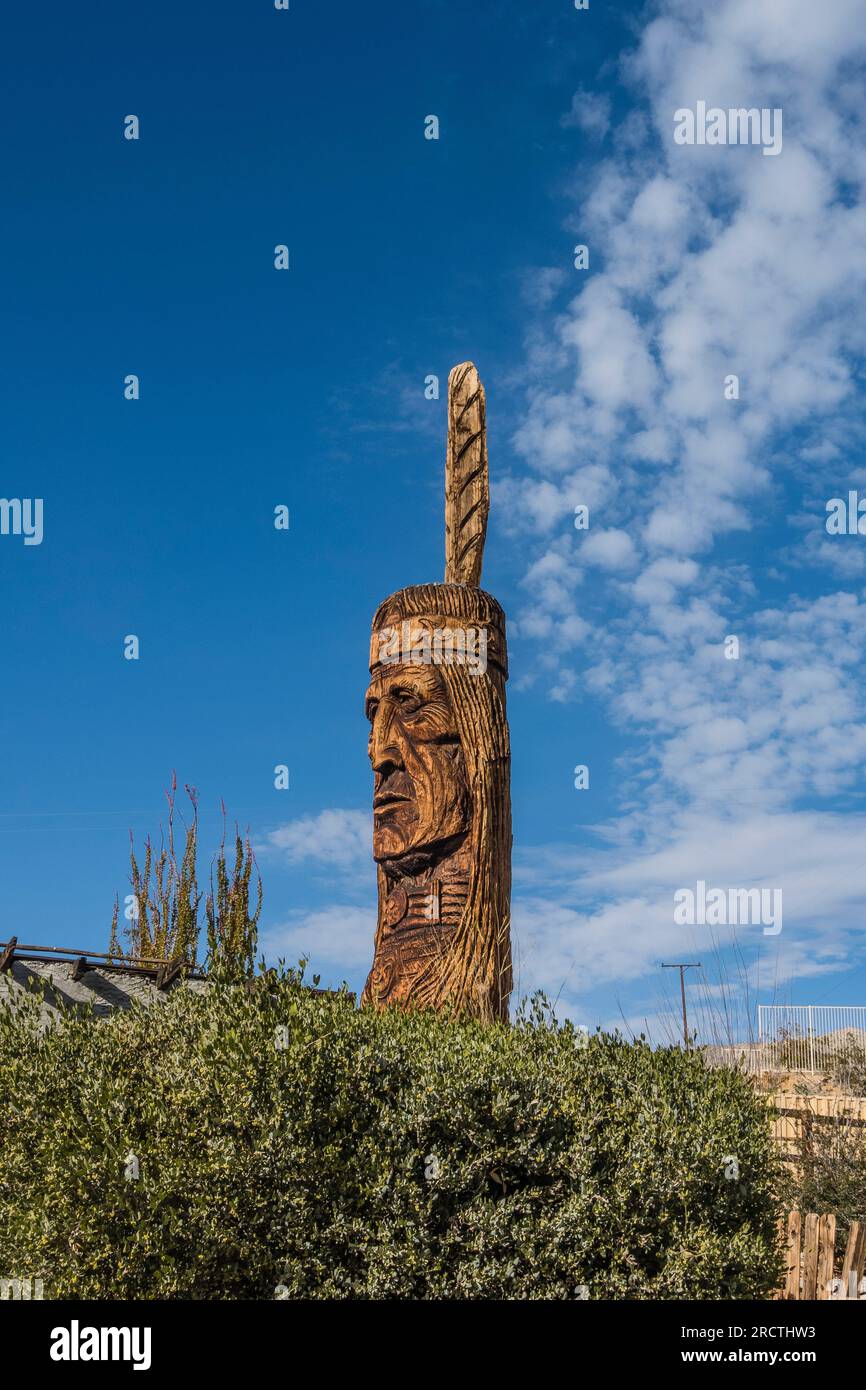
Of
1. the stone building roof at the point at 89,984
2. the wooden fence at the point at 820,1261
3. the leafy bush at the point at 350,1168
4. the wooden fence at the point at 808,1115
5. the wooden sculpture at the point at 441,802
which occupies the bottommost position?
the wooden fence at the point at 820,1261

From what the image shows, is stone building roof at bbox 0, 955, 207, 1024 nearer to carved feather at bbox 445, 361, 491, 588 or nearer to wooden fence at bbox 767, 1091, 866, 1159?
carved feather at bbox 445, 361, 491, 588

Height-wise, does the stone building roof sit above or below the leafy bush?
above

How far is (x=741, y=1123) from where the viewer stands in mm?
6723

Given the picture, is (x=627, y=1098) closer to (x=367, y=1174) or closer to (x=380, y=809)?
(x=367, y=1174)

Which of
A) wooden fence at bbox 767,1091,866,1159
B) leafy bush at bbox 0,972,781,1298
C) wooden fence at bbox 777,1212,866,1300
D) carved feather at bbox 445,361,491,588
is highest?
carved feather at bbox 445,361,491,588

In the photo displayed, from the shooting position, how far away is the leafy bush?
556cm

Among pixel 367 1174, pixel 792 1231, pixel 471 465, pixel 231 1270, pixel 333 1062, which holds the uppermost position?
pixel 471 465

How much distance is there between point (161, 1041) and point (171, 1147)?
0.87 m

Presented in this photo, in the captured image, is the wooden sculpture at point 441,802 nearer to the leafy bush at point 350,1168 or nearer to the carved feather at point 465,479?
the carved feather at point 465,479

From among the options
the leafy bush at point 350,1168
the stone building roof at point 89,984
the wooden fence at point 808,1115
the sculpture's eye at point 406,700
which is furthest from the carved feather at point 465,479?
the wooden fence at point 808,1115

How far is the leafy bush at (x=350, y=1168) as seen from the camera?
556cm

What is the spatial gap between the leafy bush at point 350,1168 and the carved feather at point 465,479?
439 centimetres

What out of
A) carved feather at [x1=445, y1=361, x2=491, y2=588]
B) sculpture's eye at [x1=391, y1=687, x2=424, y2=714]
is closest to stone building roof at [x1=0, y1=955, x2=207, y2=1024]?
sculpture's eye at [x1=391, y1=687, x2=424, y2=714]
